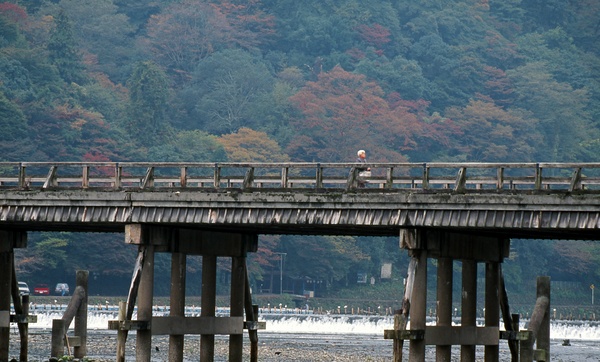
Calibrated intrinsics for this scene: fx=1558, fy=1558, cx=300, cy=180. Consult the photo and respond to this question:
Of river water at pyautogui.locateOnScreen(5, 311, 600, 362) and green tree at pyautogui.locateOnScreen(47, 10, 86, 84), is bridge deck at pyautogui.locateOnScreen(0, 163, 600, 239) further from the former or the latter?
green tree at pyautogui.locateOnScreen(47, 10, 86, 84)

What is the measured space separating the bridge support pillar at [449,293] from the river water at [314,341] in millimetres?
20705

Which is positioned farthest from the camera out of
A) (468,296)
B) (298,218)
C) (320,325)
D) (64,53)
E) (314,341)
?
(64,53)

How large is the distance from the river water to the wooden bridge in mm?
13625

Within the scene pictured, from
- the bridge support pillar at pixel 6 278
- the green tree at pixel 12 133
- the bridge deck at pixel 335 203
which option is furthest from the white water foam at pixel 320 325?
the bridge deck at pixel 335 203

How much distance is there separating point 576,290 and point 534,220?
13404 centimetres

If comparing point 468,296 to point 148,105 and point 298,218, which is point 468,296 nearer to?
point 298,218

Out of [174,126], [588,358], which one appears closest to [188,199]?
[588,358]

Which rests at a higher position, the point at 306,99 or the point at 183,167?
the point at 306,99

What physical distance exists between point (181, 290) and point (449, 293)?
909 centimetres

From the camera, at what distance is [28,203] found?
162ft

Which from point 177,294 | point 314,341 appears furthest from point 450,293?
point 314,341

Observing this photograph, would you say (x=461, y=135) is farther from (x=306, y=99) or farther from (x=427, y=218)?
(x=427, y=218)

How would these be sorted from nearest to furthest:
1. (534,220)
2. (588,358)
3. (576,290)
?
(534,220), (588,358), (576,290)

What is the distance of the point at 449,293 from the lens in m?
50.2
